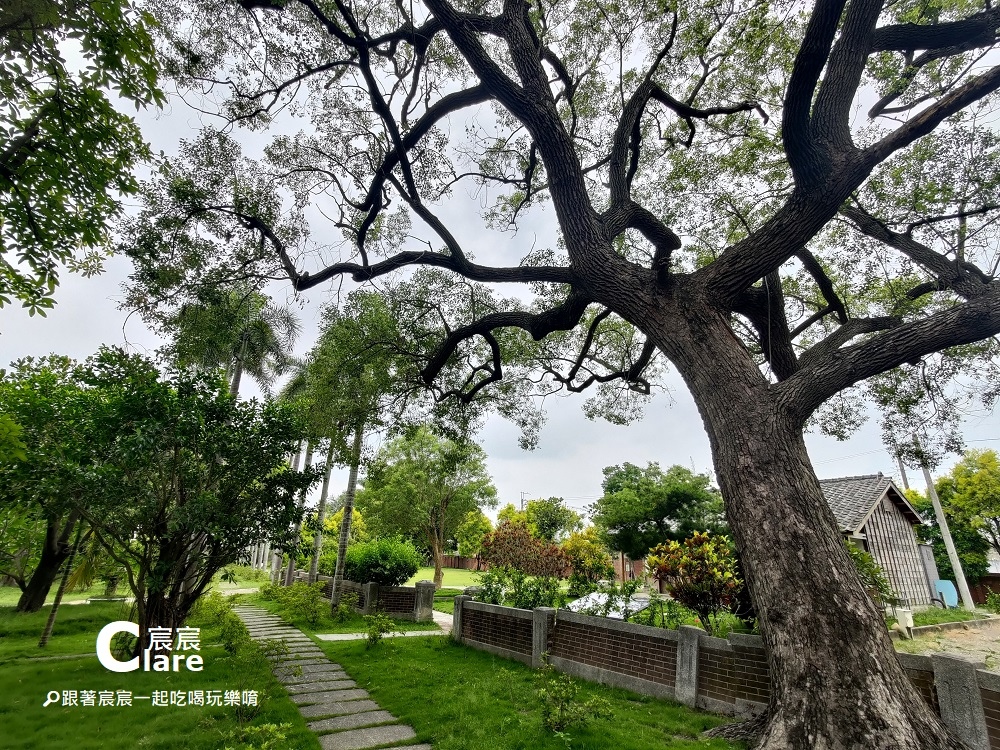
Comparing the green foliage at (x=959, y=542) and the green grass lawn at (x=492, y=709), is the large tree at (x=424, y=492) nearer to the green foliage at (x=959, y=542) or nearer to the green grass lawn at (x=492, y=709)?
the green grass lawn at (x=492, y=709)

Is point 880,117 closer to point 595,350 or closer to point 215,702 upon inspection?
point 595,350

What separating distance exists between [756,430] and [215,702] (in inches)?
238

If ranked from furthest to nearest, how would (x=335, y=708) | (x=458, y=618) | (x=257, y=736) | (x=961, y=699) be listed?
(x=458, y=618) < (x=335, y=708) < (x=257, y=736) < (x=961, y=699)

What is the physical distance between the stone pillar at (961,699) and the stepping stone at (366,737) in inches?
171

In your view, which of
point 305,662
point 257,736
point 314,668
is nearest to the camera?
point 257,736

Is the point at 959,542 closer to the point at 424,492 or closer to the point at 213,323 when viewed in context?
the point at 424,492

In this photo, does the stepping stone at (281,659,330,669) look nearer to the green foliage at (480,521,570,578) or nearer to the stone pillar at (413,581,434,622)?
the stone pillar at (413,581,434,622)

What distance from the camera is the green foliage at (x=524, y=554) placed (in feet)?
45.4

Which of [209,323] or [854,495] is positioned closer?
[209,323]

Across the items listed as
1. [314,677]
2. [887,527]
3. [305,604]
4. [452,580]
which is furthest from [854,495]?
[452,580]

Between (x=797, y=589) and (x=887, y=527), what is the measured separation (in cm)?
1796

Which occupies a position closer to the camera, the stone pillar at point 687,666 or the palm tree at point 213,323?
the stone pillar at point 687,666

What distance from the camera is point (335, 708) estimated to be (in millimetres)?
4984

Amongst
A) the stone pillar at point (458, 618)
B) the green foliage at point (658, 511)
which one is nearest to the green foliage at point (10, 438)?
the stone pillar at point (458, 618)
